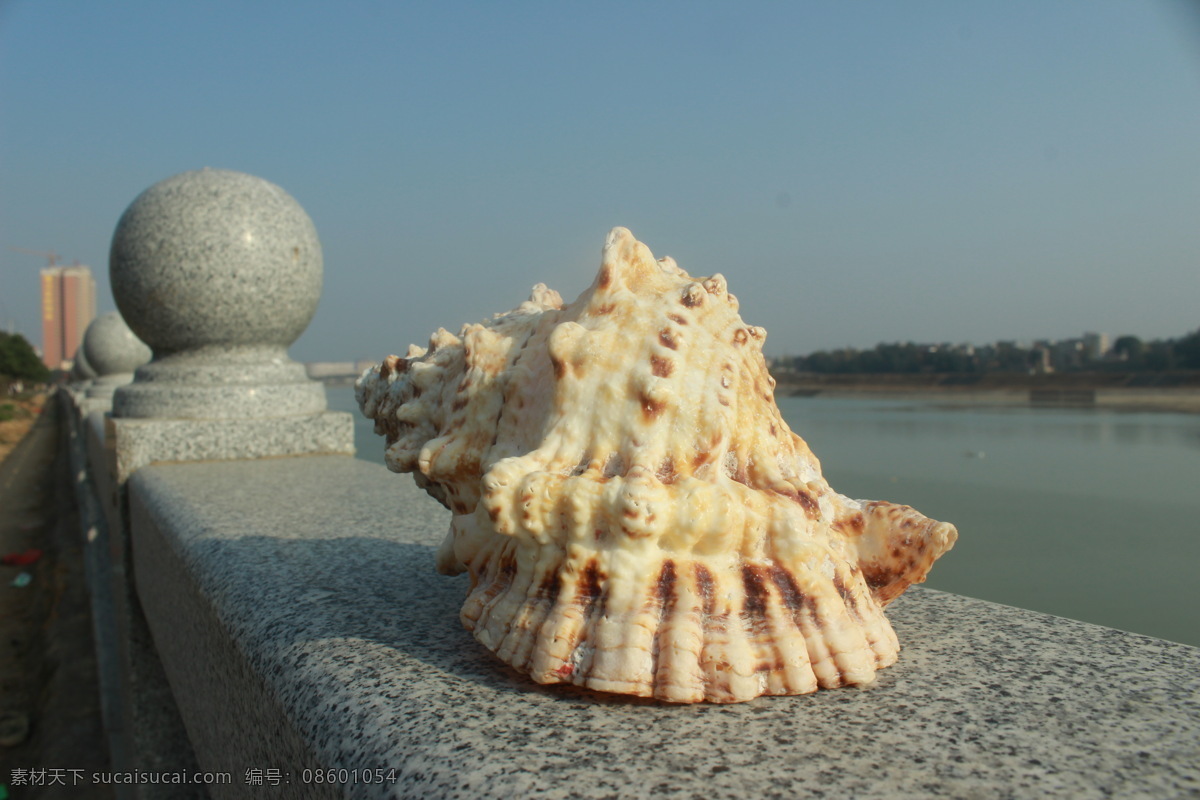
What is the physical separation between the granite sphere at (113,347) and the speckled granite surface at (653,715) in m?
15.1

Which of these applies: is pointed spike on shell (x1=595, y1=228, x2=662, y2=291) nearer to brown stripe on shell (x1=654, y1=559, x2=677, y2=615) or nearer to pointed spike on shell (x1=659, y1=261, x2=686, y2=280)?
pointed spike on shell (x1=659, y1=261, x2=686, y2=280)

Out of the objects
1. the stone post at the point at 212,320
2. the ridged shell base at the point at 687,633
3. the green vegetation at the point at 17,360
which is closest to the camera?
the ridged shell base at the point at 687,633

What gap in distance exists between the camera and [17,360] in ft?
176

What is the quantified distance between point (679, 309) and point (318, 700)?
46.7 inches

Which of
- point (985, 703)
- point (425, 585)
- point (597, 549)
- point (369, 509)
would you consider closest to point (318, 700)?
point (597, 549)

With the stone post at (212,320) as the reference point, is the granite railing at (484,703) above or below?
below

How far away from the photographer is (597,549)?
5.24ft

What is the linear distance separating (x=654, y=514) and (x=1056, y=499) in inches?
127

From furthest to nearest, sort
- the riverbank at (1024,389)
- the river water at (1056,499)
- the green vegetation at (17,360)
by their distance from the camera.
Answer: the green vegetation at (17,360), the riverbank at (1024,389), the river water at (1056,499)

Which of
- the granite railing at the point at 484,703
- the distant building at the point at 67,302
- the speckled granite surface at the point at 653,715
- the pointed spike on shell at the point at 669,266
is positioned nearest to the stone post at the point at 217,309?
the granite railing at the point at 484,703

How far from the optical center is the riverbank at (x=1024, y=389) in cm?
892

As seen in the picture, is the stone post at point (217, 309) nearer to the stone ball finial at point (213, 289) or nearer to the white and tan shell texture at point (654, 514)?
the stone ball finial at point (213, 289)

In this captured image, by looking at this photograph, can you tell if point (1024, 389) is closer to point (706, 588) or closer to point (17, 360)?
point (706, 588)

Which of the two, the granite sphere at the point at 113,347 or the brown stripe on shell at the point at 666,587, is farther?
the granite sphere at the point at 113,347
